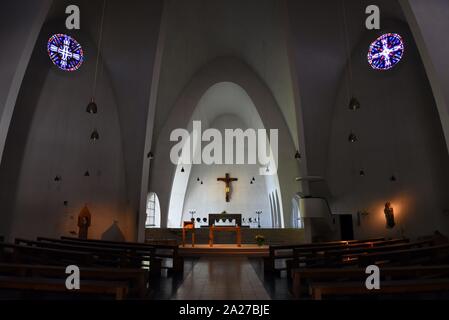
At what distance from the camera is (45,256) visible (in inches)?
190

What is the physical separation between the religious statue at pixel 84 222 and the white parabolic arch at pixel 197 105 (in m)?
5.20

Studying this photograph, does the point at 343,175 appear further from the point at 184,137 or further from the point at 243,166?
the point at 243,166

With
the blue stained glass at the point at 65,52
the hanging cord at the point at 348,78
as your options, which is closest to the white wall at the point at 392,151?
the hanging cord at the point at 348,78

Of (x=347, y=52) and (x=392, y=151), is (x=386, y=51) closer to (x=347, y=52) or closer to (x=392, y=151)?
(x=347, y=52)

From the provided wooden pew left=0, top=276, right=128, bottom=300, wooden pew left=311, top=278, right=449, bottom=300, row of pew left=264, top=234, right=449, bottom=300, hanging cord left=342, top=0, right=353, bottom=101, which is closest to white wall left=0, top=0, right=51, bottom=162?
wooden pew left=0, top=276, right=128, bottom=300

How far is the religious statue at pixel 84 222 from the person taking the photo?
1062 centimetres

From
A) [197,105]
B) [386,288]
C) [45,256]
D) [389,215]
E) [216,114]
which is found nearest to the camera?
[386,288]

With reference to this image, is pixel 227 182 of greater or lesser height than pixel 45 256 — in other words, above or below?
above

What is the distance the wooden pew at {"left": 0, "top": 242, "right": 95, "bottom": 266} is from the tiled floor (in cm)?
154

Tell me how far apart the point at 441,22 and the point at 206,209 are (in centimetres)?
1821

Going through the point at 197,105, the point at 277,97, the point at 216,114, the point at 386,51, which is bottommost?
the point at 386,51

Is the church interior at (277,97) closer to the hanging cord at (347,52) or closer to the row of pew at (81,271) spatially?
the hanging cord at (347,52)

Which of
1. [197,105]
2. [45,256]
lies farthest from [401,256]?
[197,105]

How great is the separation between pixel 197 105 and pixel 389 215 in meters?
10.4
